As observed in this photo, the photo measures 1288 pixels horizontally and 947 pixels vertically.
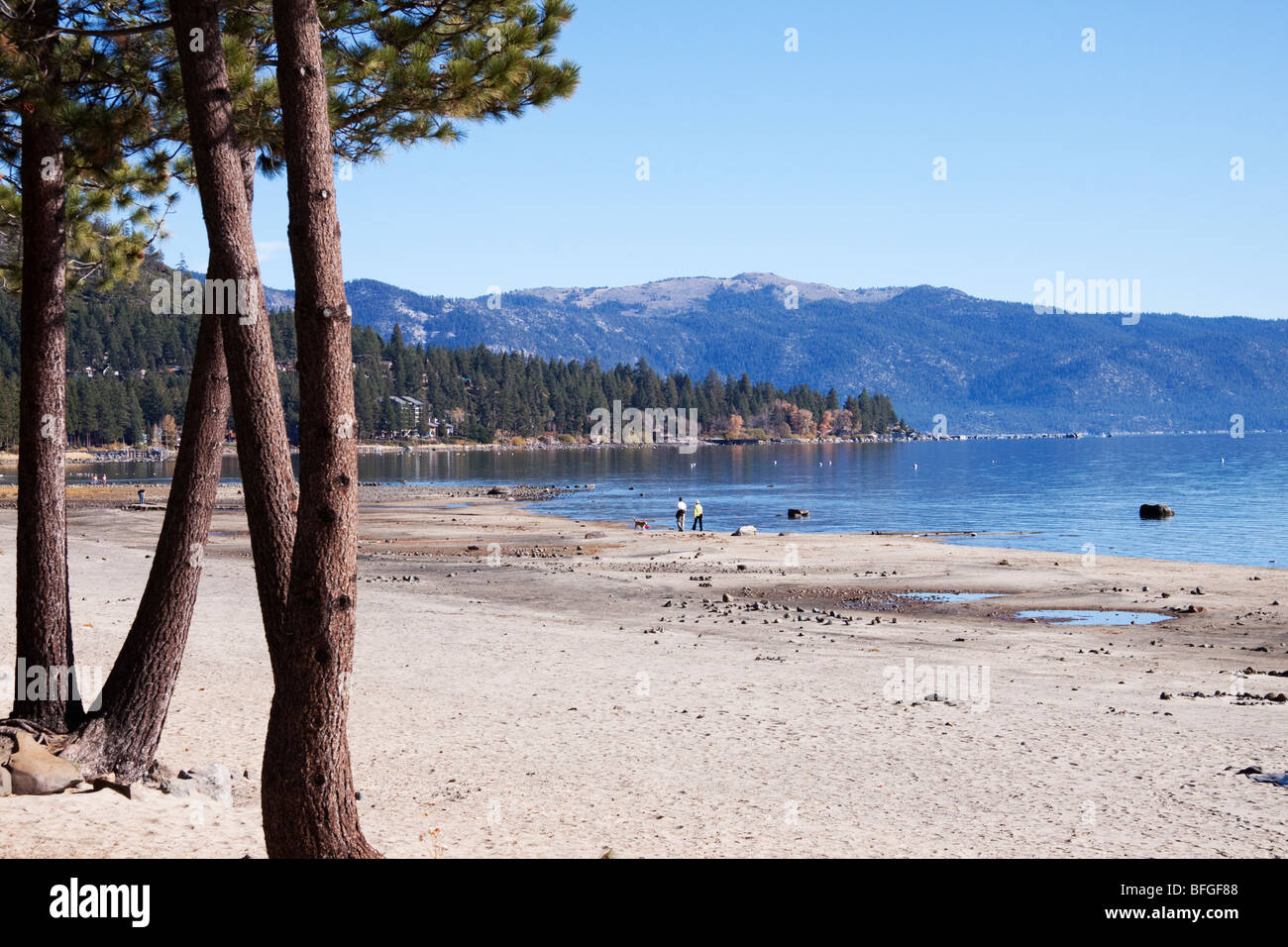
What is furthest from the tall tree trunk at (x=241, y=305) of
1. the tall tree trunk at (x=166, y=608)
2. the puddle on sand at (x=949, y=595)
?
the puddle on sand at (x=949, y=595)

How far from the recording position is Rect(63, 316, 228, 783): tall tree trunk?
29.4ft

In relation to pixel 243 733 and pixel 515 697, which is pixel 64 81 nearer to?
pixel 243 733

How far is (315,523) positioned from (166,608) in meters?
4.09

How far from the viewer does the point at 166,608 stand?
9289 millimetres

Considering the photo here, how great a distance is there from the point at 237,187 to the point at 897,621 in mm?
18444

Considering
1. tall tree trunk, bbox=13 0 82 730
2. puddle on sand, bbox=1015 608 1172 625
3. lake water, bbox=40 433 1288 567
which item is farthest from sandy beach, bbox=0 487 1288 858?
lake water, bbox=40 433 1288 567

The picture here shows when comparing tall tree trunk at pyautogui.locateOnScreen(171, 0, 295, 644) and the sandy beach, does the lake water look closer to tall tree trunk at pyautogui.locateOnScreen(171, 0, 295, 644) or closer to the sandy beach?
the sandy beach

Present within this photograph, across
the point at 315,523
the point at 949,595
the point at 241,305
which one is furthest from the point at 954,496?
the point at 315,523

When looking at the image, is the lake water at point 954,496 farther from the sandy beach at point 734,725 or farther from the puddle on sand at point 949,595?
the sandy beach at point 734,725

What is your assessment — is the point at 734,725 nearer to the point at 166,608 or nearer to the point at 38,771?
the point at 166,608

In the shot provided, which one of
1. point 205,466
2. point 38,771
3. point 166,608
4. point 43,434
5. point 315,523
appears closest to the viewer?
point 315,523

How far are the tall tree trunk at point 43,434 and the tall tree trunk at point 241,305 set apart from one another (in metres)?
3.23

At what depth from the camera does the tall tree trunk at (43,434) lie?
9500mm
